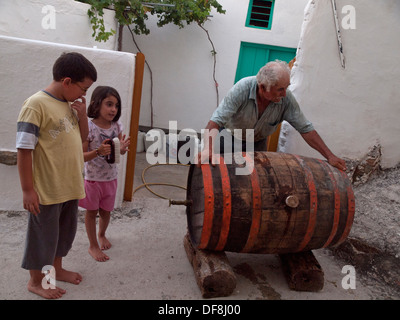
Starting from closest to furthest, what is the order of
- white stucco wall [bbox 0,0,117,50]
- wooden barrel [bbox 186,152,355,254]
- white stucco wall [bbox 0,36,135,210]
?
wooden barrel [bbox 186,152,355,254] < white stucco wall [bbox 0,36,135,210] < white stucco wall [bbox 0,0,117,50]

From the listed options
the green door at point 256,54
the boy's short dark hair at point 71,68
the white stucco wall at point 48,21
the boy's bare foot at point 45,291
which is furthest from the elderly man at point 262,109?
the green door at point 256,54

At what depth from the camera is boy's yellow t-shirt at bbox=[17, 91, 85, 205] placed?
1.91m

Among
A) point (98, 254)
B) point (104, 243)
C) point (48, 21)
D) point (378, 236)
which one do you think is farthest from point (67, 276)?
point (48, 21)

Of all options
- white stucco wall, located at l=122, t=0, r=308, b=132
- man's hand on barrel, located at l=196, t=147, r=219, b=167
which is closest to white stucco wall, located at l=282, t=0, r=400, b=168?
man's hand on barrel, located at l=196, t=147, r=219, b=167

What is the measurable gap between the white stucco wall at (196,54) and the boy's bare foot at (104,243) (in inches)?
189

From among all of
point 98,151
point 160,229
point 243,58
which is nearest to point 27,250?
point 98,151

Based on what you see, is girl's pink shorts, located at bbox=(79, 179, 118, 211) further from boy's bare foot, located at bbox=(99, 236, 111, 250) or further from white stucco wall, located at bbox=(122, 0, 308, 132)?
white stucco wall, located at bbox=(122, 0, 308, 132)

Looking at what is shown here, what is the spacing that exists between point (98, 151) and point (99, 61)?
137 centimetres

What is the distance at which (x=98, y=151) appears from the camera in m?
2.45

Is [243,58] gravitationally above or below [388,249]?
above

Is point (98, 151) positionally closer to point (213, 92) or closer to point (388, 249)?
point (388, 249)

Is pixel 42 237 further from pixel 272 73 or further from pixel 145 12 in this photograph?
pixel 145 12

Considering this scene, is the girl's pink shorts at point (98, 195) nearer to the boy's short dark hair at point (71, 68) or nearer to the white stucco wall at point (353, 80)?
the boy's short dark hair at point (71, 68)

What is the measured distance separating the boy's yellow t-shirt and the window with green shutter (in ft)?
20.0
